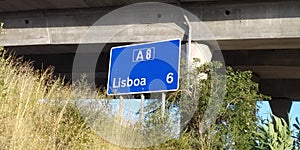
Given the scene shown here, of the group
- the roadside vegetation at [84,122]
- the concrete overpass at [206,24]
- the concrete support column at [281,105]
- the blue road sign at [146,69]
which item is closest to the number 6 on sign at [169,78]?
the blue road sign at [146,69]

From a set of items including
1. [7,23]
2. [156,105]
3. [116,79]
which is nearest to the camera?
[116,79]

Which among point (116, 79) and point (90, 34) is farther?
point (90, 34)

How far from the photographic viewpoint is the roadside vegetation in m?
4.96

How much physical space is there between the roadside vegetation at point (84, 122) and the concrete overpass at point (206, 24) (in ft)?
6.19

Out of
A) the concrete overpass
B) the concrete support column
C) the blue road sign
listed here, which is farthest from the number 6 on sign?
the concrete support column

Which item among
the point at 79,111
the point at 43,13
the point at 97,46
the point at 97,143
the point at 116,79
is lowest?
the point at 97,143

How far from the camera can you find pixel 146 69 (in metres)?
6.33

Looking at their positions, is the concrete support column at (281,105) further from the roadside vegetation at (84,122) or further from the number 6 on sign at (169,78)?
the number 6 on sign at (169,78)

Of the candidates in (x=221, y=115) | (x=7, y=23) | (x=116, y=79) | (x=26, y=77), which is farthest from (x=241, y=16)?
(x=7, y=23)

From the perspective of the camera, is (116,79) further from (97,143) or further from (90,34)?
(90,34)

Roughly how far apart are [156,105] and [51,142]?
104 inches

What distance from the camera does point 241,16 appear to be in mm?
9961

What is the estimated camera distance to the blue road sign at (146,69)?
6.14 metres

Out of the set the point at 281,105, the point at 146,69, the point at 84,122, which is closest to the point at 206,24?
the point at 146,69
